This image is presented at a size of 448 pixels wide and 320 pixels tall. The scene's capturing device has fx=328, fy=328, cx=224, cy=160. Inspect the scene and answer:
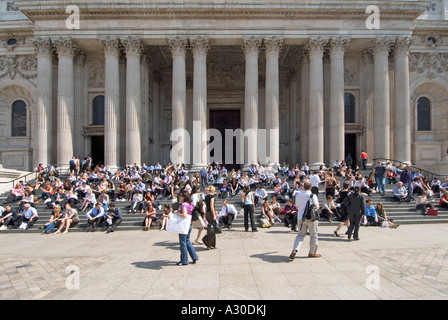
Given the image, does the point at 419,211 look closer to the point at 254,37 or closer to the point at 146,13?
the point at 254,37

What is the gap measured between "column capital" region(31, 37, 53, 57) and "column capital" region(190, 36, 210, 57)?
10.7 m

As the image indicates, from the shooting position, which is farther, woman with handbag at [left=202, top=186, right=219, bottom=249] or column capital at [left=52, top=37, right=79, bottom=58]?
column capital at [left=52, top=37, right=79, bottom=58]

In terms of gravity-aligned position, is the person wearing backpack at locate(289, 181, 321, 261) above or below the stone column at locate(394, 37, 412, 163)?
below

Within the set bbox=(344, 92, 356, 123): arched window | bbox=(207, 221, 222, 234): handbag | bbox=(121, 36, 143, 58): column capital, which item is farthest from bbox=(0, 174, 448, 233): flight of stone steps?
bbox=(121, 36, 143, 58): column capital

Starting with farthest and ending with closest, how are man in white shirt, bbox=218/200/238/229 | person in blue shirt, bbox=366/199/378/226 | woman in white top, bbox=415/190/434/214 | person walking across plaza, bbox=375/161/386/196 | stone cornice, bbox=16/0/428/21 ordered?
1. stone cornice, bbox=16/0/428/21
2. person walking across plaza, bbox=375/161/386/196
3. woman in white top, bbox=415/190/434/214
4. person in blue shirt, bbox=366/199/378/226
5. man in white shirt, bbox=218/200/238/229

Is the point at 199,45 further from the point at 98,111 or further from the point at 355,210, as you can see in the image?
the point at 355,210

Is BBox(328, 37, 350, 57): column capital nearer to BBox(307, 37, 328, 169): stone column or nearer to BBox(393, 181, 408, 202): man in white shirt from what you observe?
BBox(307, 37, 328, 169): stone column

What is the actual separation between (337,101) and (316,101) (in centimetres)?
157

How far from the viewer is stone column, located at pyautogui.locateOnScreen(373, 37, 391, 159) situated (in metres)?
24.4

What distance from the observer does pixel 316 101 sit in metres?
24.3

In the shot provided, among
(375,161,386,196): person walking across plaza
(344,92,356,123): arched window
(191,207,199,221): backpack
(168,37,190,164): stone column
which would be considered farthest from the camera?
(344,92,356,123): arched window

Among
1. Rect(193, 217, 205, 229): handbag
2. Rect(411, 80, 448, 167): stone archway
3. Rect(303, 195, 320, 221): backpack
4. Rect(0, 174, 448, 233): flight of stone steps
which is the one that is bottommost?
Rect(0, 174, 448, 233): flight of stone steps

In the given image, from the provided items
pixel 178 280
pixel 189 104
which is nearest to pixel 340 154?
pixel 189 104

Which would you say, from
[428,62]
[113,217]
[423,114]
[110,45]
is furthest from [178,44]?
[423,114]
